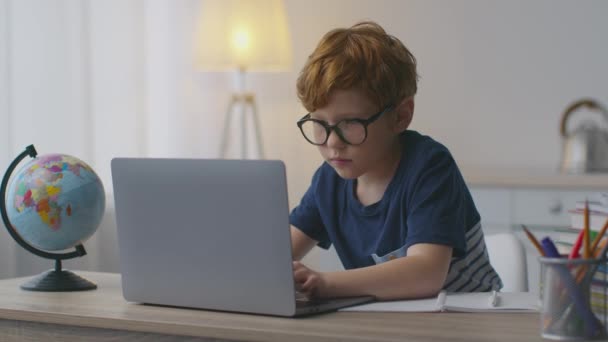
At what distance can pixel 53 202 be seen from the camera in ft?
5.07

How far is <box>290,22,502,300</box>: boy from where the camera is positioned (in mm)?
1345

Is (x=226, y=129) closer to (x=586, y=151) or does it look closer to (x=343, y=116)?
(x=586, y=151)

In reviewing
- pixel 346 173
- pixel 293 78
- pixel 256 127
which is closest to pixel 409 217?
pixel 346 173

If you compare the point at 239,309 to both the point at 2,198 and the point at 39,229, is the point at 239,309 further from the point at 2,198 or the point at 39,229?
the point at 2,198

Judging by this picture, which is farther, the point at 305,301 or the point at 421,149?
the point at 421,149

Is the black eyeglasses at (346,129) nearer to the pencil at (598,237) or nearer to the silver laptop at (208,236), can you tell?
the silver laptop at (208,236)

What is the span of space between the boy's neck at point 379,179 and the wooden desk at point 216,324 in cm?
39

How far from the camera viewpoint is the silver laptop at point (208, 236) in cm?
119

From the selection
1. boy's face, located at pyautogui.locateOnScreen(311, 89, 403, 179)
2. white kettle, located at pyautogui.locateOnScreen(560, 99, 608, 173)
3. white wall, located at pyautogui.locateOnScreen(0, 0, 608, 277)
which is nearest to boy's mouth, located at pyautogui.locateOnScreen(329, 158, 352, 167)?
boy's face, located at pyautogui.locateOnScreen(311, 89, 403, 179)

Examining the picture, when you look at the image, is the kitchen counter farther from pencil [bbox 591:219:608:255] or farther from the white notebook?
pencil [bbox 591:219:608:255]

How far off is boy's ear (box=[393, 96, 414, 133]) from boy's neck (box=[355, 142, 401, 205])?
6cm

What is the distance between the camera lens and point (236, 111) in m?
3.85

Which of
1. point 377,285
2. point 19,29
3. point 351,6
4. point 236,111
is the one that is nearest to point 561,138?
point 351,6

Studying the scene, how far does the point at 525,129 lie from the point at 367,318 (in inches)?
96.6
